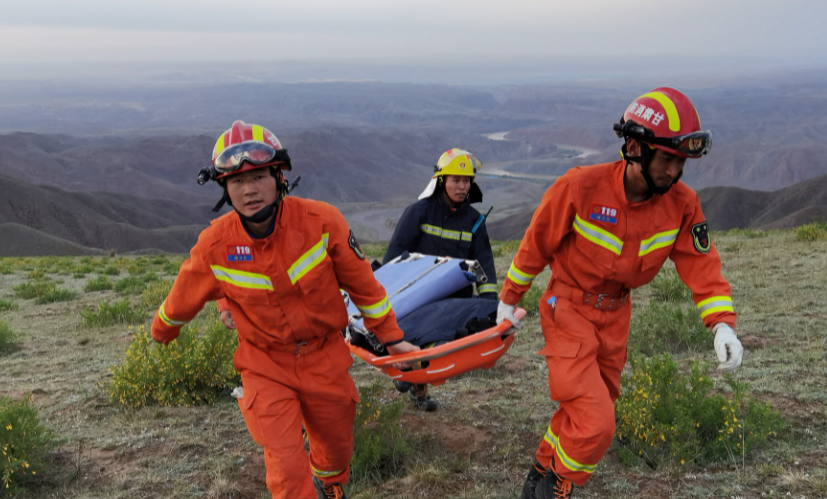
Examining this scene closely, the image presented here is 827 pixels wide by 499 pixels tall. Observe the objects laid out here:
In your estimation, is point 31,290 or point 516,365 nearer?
point 516,365

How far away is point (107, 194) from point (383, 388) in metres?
149

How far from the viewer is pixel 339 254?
12.0ft

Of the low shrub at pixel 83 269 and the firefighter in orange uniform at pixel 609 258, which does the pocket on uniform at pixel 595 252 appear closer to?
the firefighter in orange uniform at pixel 609 258

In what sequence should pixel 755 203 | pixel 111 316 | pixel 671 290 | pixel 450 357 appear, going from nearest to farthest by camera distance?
1. pixel 450 357
2. pixel 671 290
3. pixel 111 316
4. pixel 755 203

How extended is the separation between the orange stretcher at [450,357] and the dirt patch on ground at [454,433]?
1.01m

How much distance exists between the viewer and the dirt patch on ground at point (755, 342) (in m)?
6.86

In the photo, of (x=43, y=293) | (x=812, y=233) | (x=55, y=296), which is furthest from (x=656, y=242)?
(x=43, y=293)

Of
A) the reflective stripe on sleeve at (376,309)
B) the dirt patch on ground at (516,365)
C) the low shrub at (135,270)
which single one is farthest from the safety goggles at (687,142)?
the low shrub at (135,270)

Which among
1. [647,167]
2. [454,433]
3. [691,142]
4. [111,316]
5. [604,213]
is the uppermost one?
[691,142]

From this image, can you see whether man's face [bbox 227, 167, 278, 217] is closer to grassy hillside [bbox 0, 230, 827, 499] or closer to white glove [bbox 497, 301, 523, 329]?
white glove [bbox 497, 301, 523, 329]

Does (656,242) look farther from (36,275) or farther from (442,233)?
(36,275)

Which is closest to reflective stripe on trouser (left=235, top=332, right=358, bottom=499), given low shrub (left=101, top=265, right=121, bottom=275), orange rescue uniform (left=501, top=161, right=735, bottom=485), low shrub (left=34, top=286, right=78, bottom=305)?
orange rescue uniform (left=501, top=161, right=735, bottom=485)

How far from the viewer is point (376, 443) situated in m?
4.68

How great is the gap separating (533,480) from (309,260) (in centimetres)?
194
